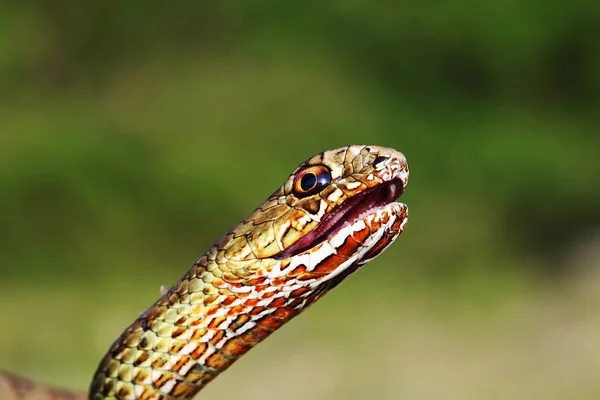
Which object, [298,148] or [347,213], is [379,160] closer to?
[347,213]

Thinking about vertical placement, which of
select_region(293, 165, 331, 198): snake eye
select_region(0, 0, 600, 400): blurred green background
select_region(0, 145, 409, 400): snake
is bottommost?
select_region(0, 145, 409, 400): snake

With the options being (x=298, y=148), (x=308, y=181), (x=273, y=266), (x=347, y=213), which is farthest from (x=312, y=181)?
(x=298, y=148)

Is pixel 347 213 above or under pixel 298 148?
under

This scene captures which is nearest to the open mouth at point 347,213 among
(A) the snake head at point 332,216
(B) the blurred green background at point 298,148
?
(A) the snake head at point 332,216

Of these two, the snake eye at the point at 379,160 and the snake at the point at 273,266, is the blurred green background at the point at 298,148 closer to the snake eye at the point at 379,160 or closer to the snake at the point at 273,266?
the snake at the point at 273,266

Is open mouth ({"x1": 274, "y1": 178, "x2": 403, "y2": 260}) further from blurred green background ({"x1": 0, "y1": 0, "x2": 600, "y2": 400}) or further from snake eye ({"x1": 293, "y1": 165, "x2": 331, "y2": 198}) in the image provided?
blurred green background ({"x1": 0, "y1": 0, "x2": 600, "y2": 400})

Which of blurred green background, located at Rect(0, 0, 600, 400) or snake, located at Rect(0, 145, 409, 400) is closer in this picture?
snake, located at Rect(0, 145, 409, 400)

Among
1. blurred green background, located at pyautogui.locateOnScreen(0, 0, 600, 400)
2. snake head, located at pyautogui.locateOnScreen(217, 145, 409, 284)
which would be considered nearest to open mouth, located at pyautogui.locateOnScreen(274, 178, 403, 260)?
snake head, located at pyautogui.locateOnScreen(217, 145, 409, 284)
